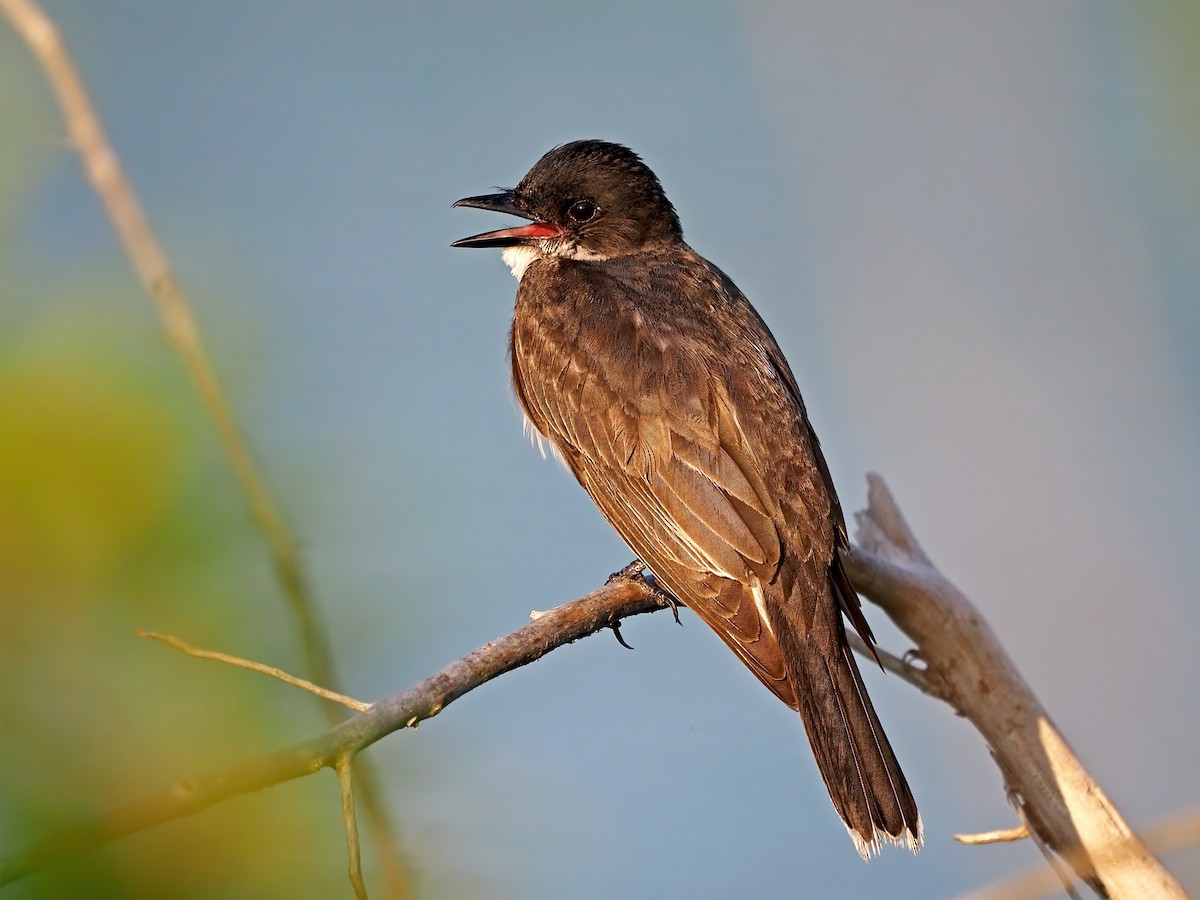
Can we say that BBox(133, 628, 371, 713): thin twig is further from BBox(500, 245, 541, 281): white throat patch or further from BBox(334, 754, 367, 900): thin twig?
BBox(500, 245, 541, 281): white throat patch

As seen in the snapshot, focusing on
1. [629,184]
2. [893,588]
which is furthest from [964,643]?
[629,184]

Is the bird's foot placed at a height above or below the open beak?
below

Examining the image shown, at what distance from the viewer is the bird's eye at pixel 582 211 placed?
4.61m

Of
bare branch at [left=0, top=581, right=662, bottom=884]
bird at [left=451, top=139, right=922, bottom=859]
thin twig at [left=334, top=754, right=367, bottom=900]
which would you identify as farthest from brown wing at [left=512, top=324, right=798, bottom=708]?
thin twig at [left=334, top=754, right=367, bottom=900]

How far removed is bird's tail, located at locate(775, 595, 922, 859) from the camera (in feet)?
10.1

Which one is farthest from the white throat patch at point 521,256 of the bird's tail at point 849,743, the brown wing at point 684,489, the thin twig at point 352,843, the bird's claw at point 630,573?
the thin twig at point 352,843

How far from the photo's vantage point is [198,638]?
1224 mm

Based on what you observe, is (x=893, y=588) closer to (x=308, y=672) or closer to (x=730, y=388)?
(x=730, y=388)

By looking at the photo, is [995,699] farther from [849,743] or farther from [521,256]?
A: [521,256]

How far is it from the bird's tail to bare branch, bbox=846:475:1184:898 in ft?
1.31

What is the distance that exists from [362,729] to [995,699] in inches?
84.2

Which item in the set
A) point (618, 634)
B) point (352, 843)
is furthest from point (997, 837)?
point (352, 843)

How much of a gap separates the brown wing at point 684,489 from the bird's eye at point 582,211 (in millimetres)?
748

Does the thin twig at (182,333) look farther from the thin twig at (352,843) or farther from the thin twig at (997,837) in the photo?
the thin twig at (997,837)
